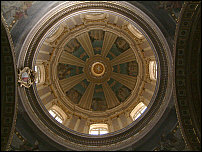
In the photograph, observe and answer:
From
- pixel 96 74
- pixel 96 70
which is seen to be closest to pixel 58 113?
pixel 96 74

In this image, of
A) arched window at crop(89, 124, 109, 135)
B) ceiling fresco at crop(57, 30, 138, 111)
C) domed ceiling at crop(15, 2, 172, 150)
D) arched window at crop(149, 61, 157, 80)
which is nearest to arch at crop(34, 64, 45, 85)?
domed ceiling at crop(15, 2, 172, 150)

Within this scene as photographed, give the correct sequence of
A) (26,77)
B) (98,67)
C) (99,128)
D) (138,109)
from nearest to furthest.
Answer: (26,77), (99,128), (138,109), (98,67)

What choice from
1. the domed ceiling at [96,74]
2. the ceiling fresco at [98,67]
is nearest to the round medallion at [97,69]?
the domed ceiling at [96,74]

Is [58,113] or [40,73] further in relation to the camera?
[58,113]

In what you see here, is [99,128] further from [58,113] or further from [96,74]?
[96,74]

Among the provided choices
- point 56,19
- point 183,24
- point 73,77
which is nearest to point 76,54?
point 73,77

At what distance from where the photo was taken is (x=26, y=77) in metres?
11.9

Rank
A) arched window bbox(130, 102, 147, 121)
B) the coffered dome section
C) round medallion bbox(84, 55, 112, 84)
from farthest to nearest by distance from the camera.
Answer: round medallion bbox(84, 55, 112, 84) < the coffered dome section < arched window bbox(130, 102, 147, 121)

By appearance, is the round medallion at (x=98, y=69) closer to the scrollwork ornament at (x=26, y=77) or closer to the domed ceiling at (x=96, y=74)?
A: the domed ceiling at (x=96, y=74)

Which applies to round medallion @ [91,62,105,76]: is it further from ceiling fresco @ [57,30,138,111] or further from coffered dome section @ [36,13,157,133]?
ceiling fresco @ [57,30,138,111]

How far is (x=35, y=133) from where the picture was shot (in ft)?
43.1

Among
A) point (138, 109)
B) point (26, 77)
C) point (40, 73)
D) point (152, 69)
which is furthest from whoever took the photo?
point (138, 109)

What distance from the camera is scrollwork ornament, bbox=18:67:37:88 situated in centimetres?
1149

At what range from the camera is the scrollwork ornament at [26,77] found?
11492mm
